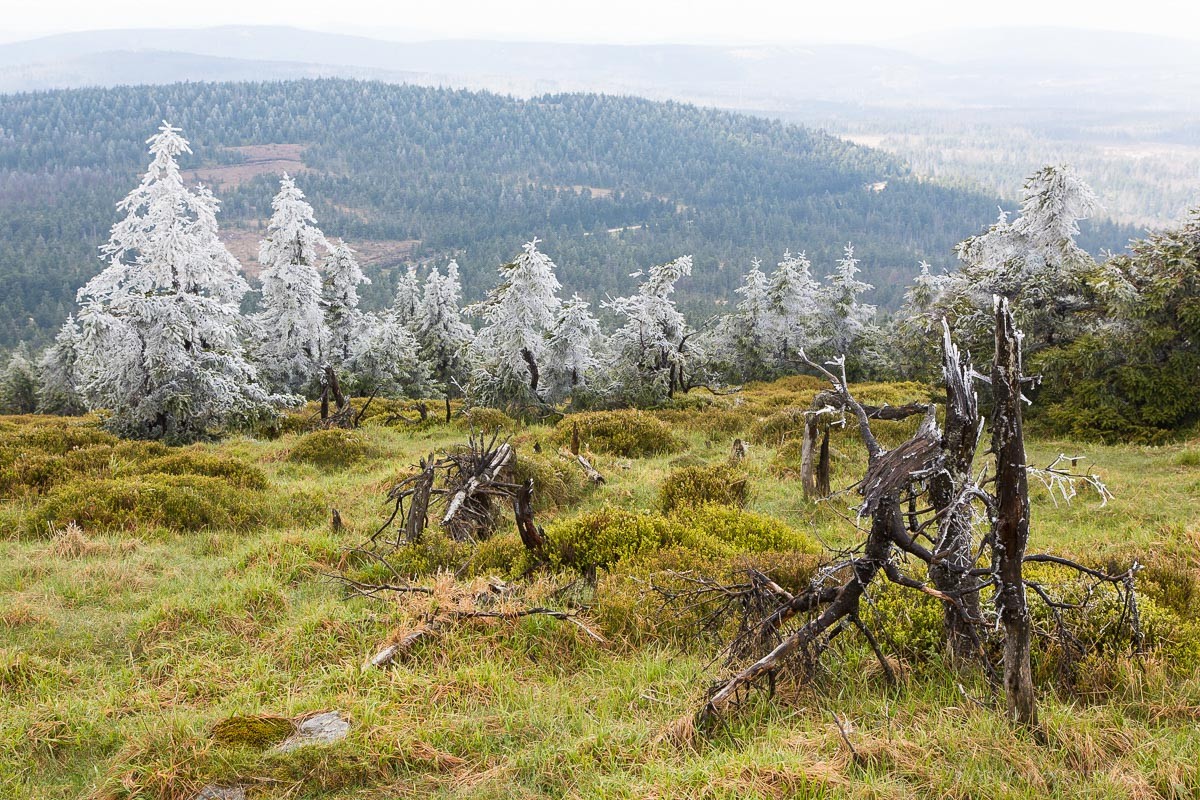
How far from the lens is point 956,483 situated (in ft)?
12.6

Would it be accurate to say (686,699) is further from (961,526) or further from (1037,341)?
(1037,341)

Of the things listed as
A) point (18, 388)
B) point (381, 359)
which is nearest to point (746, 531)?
point (381, 359)

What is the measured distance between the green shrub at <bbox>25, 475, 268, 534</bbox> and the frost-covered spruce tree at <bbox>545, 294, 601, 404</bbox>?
18606 millimetres

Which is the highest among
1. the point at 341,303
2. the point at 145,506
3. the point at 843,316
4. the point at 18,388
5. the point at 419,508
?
the point at 419,508

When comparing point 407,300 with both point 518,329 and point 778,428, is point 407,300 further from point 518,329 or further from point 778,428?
point 778,428

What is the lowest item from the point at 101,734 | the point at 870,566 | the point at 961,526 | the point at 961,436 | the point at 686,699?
the point at 101,734

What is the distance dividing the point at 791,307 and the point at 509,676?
39.4 m

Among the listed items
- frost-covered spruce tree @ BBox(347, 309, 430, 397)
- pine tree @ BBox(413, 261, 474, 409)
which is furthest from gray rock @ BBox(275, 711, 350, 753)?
pine tree @ BBox(413, 261, 474, 409)

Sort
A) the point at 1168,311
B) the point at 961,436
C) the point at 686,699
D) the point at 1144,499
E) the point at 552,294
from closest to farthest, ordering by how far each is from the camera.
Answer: the point at 961,436, the point at 686,699, the point at 1144,499, the point at 1168,311, the point at 552,294

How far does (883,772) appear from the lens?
4.13 m

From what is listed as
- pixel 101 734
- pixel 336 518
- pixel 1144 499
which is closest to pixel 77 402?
pixel 336 518

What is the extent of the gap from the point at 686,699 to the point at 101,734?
4.13 metres

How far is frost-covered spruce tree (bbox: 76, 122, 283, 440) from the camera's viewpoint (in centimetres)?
1942

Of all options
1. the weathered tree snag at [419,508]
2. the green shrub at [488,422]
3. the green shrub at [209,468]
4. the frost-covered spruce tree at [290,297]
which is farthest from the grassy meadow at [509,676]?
the frost-covered spruce tree at [290,297]
